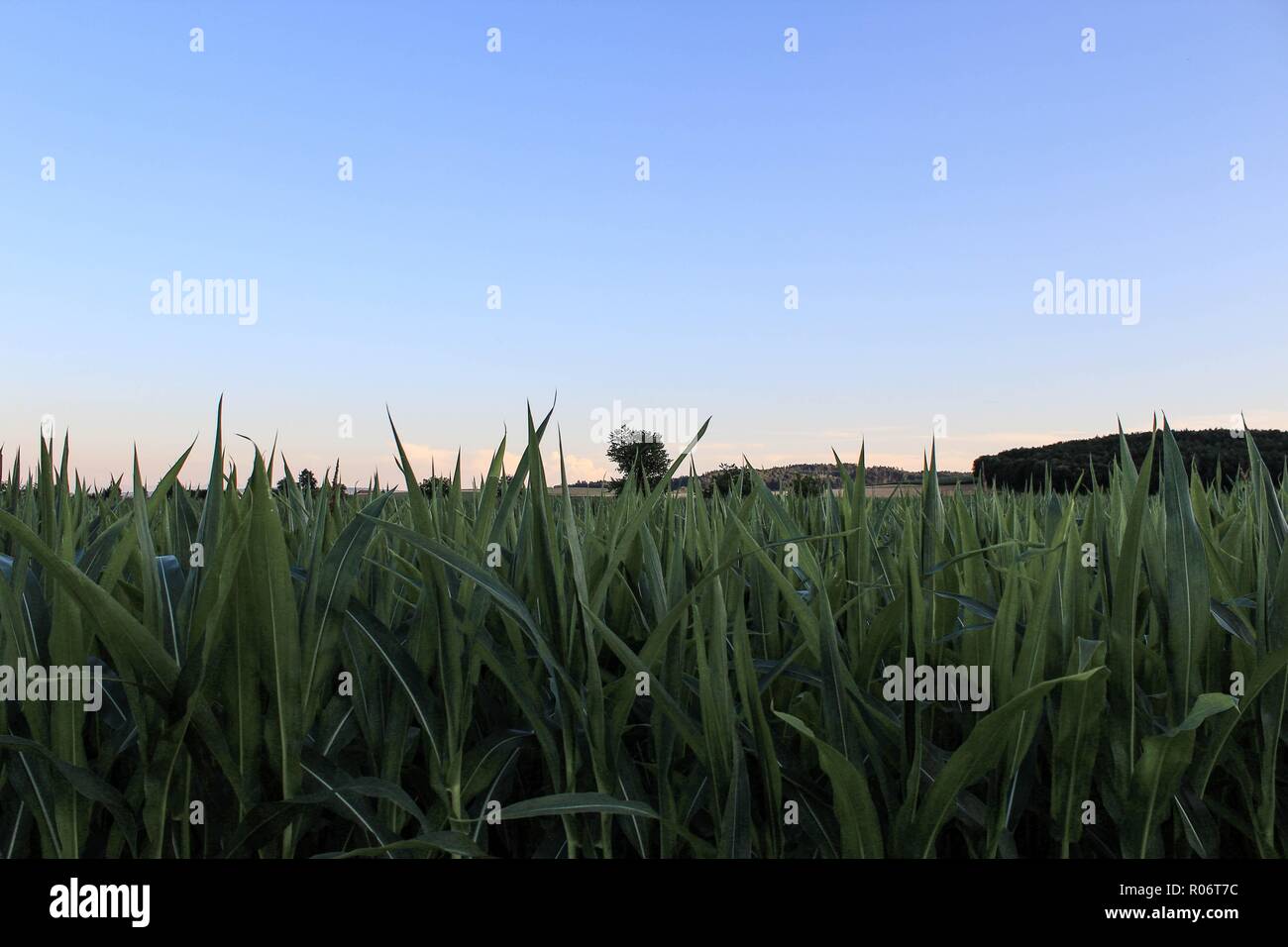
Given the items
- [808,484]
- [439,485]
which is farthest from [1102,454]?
[439,485]

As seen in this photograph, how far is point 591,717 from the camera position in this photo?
1.11 meters

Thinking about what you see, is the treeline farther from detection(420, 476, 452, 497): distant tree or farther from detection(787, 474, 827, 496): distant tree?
detection(420, 476, 452, 497): distant tree

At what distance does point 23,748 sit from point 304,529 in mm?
752

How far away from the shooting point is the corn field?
3.57 feet

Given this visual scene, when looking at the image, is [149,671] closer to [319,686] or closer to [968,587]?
[319,686]

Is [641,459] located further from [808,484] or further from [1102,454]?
[1102,454]

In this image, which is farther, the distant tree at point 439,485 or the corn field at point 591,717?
the distant tree at point 439,485

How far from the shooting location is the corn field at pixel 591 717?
109 centimetres

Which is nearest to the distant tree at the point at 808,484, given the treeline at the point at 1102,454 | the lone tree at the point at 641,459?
the lone tree at the point at 641,459

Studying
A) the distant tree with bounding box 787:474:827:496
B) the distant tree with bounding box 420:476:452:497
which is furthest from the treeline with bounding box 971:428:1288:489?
the distant tree with bounding box 420:476:452:497

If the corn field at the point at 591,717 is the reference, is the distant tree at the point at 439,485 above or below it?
above

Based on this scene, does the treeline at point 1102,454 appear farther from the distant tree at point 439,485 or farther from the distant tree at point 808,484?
the distant tree at point 439,485
